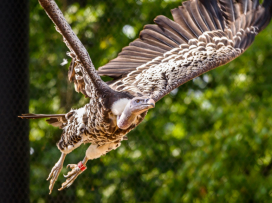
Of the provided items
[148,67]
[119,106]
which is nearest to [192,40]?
[148,67]

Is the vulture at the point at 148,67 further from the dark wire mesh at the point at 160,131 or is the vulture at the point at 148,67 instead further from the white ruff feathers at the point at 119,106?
the dark wire mesh at the point at 160,131

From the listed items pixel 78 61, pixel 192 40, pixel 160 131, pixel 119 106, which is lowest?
pixel 160 131

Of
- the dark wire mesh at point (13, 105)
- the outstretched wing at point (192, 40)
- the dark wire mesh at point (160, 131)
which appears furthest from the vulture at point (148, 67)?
the dark wire mesh at point (160, 131)

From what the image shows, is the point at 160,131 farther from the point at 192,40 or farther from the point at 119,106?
the point at 119,106

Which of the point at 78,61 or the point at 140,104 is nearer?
the point at 140,104

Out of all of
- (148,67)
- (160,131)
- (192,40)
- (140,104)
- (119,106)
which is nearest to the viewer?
(140,104)

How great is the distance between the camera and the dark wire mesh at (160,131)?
411cm

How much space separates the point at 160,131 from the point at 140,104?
2.30 meters

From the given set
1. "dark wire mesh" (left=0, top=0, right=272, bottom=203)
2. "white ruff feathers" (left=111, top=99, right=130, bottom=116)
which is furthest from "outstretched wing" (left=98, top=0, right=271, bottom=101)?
"dark wire mesh" (left=0, top=0, right=272, bottom=203)

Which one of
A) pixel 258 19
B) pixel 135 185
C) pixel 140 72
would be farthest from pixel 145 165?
pixel 258 19

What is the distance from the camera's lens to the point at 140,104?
2.47m

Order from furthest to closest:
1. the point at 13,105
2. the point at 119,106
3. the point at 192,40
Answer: the point at 192,40 → the point at 13,105 → the point at 119,106

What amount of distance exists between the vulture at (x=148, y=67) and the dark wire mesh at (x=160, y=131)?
0.97m

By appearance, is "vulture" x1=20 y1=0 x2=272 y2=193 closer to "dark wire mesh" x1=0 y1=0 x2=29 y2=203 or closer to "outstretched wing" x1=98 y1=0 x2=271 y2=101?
"outstretched wing" x1=98 y1=0 x2=271 y2=101
